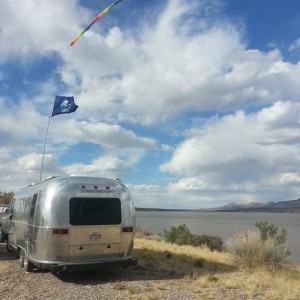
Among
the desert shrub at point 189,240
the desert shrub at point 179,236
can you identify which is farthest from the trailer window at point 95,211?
the desert shrub at point 179,236

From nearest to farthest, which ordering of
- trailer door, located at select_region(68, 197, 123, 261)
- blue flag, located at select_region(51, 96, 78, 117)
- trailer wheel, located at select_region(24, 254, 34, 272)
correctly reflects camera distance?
trailer door, located at select_region(68, 197, 123, 261), trailer wheel, located at select_region(24, 254, 34, 272), blue flag, located at select_region(51, 96, 78, 117)

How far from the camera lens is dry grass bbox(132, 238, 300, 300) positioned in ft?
31.4

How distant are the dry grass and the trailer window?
6.17 ft

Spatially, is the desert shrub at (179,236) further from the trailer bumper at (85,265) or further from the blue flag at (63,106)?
the trailer bumper at (85,265)

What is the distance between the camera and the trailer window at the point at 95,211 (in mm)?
10867

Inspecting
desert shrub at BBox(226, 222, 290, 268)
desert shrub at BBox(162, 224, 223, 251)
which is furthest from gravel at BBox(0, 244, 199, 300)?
desert shrub at BBox(162, 224, 223, 251)

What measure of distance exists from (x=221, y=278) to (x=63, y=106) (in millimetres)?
12845

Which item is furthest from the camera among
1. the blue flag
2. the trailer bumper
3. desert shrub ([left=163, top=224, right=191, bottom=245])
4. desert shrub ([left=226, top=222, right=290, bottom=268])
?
desert shrub ([left=163, top=224, right=191, bottom=245])

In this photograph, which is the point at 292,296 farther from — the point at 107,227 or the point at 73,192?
the point at 73,192

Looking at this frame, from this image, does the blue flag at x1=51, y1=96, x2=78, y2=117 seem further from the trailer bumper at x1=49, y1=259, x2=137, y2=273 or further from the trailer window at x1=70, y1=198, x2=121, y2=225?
the trailer bumper at x1=49, y1=259, x2=137, y2=273

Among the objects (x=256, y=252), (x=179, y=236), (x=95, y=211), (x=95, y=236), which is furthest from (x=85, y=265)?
(x=179, y=236)

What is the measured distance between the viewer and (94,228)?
35.9 feet

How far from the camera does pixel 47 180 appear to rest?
11.8 meters

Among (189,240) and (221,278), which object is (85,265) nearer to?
(221,278)
